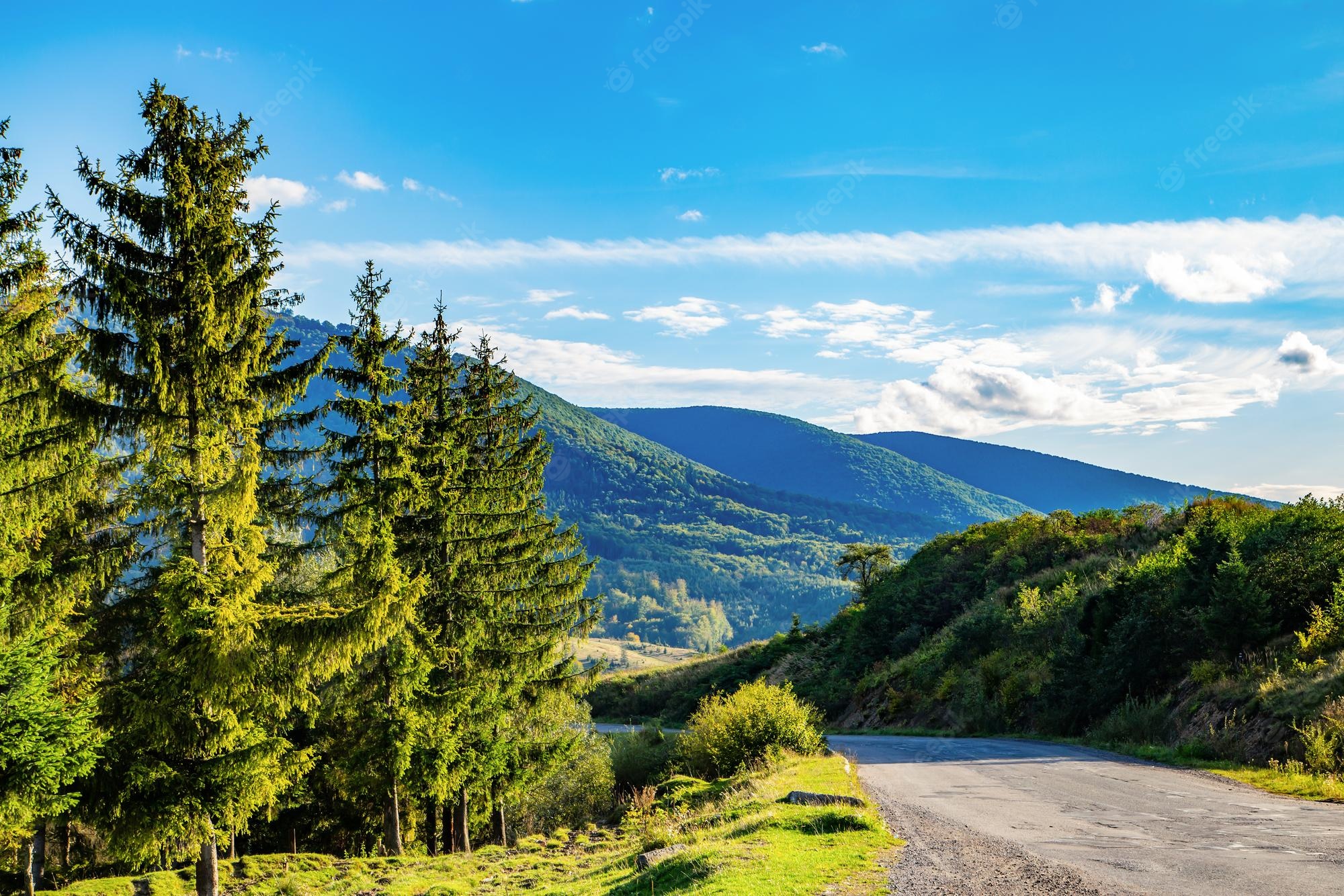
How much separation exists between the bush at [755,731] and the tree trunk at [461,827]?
7292 millimetres

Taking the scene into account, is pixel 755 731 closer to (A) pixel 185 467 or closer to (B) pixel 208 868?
(B) pixel 208 868

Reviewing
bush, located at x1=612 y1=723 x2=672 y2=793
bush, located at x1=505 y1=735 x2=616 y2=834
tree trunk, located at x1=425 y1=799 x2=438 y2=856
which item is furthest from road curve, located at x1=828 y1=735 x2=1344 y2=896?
bush, located at x1=612 y1=723 x2=672 y2=793

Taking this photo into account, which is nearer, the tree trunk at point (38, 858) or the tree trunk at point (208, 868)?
the tree trunk at point (208, 868)

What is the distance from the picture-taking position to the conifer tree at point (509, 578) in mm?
22516

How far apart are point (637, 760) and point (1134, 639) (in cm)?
2034

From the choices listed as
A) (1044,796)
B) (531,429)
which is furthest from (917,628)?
(1044,796)

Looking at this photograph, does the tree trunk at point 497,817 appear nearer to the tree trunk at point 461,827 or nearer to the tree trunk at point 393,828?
the tree trunk at point 461,827

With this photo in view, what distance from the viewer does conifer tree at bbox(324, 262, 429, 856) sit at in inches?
763

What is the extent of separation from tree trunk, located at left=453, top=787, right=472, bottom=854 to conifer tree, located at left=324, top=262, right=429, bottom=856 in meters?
→ 2.68

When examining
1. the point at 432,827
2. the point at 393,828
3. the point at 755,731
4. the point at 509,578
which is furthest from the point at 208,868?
the point at 755,731

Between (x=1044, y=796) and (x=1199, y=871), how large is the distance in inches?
243

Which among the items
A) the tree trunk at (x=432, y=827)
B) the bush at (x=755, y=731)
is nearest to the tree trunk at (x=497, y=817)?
the tree trunk at (x=432, y=827)

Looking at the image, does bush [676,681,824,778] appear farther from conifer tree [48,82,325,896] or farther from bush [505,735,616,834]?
conifer tree [48,82,325,896]

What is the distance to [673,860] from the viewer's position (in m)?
11.7
